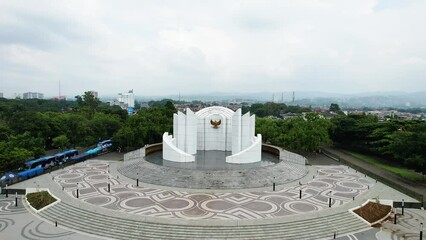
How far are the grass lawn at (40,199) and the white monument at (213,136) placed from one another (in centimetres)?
1544

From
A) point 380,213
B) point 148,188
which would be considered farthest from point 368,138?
point 148,188

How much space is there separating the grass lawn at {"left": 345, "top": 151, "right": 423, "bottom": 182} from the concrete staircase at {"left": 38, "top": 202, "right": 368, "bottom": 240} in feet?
65.0

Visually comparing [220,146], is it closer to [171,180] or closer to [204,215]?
[171,180]

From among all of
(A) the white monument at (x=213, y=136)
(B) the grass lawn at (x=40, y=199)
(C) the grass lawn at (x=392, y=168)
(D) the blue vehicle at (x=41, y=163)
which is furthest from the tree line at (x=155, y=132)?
(B) the grass lawn at (x=40, y=199)

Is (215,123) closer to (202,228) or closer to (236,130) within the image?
(236,130)

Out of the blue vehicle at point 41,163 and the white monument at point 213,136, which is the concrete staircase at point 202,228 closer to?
the white monument at point 213,136

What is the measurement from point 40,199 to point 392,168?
148 feet

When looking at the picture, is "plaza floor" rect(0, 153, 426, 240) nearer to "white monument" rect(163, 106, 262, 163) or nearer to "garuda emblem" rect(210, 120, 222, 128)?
"white monument" rect(163, 106, 262, 163)

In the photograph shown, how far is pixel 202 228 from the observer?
2322 cm

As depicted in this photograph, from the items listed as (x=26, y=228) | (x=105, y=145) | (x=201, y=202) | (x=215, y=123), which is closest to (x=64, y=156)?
(x=105, y=145)

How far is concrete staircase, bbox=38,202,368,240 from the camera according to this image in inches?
901

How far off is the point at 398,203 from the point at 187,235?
66.6 ft

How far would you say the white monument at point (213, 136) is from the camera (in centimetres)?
4062

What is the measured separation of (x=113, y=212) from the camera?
25750mm
